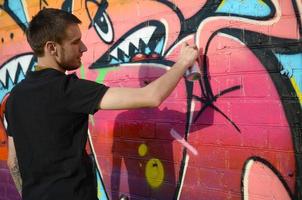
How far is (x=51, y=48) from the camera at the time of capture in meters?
2.34

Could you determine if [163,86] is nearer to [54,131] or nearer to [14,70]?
[54,131]

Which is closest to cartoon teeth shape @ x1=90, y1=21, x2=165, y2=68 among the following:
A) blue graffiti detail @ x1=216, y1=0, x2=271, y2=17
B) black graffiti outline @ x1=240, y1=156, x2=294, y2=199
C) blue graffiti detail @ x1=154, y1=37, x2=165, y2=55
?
blue graffiti detail @ x1=154, y1=37, x2=165, y2=55

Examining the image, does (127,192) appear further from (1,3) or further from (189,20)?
(1,3)

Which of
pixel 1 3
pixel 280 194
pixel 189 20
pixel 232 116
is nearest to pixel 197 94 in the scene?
pixel 232 116

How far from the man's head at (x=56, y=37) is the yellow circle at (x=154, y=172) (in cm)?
124

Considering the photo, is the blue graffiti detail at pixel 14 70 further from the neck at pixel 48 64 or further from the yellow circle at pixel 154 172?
the neck at pixel 48 64

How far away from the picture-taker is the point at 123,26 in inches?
138

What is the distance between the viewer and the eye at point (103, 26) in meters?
3.61

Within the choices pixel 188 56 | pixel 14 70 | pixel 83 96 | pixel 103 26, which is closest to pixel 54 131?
pixel 83 96

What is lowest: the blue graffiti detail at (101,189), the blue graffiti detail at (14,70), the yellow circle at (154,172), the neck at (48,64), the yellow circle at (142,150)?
the blue graffiti detail at (101,189)

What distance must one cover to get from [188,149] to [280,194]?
73 centimetres

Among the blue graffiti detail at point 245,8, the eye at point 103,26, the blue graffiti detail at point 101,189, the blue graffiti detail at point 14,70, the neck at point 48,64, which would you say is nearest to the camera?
the neck at point 48,64

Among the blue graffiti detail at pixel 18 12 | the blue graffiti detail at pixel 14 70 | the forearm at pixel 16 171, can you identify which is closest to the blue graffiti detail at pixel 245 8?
the forearm at pixel 16 171

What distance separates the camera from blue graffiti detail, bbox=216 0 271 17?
271 centimetres
